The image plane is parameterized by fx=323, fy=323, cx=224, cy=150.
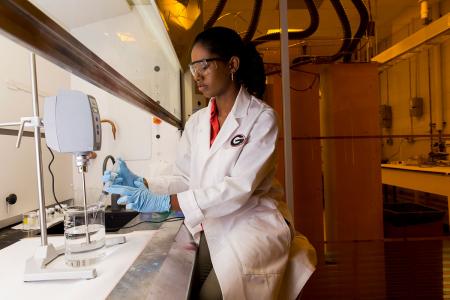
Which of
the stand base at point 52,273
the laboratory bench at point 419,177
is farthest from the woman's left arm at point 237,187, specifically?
the laboratory bench at point 419,177

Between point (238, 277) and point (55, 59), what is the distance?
79 centimetres

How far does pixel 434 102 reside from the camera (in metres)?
3.77

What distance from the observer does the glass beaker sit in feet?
2.84

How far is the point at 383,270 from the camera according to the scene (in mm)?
2311

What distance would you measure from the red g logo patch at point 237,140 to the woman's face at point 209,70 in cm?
23

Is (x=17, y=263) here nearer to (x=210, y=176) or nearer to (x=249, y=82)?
(x=210, y=176)

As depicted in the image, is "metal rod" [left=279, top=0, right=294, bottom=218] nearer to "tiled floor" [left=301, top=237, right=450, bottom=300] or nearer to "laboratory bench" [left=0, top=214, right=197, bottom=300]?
"tiled floor" [left=301, top=237, right=450, bottom=300]

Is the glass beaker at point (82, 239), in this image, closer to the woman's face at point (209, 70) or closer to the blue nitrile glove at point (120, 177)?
the blue nitrile glove at point (120, 177)

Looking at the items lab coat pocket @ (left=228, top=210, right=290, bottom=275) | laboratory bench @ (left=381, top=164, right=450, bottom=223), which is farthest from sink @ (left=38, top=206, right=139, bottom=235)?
laboratory bench @ (left=381, top=164, right=450, bottom=223)

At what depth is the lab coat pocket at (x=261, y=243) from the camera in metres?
1.04

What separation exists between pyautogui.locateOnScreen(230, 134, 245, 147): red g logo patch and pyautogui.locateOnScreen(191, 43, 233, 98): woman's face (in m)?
0.23

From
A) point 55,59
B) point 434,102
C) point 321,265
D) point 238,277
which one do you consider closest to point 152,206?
point 238,277

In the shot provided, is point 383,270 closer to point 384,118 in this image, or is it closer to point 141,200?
point 384,118

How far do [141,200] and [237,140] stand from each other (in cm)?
39
